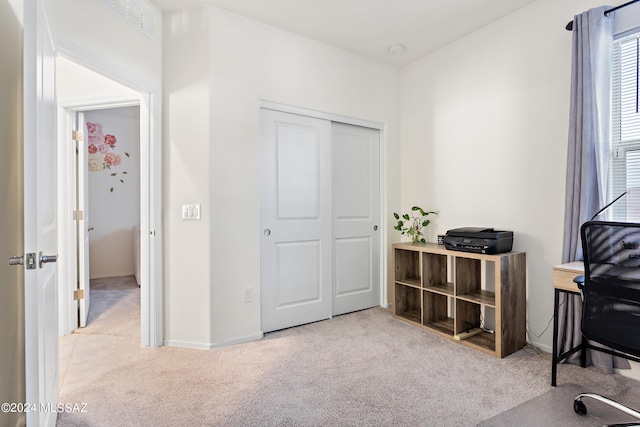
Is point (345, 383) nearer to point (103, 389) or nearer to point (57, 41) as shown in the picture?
point (103, 389)

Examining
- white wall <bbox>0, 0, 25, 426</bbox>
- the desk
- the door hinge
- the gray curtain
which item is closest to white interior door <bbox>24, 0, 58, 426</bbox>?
white wall <bbox>0, 0, 25, 426</bbox>

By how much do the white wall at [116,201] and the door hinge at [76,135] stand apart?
2.46 m

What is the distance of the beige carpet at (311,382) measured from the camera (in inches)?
69.1

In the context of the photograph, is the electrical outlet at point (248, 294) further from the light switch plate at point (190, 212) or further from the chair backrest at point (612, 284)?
the chair backrest at point (612, 284)

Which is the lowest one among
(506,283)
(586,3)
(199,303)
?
(199,303)

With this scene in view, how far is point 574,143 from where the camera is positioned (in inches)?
88.7

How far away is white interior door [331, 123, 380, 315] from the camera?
3418 mm

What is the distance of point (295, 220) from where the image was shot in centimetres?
311

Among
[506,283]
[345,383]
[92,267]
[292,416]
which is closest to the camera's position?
[292,416]

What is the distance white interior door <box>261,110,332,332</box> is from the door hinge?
1709mm

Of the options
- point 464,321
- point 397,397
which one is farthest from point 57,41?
point 464,321

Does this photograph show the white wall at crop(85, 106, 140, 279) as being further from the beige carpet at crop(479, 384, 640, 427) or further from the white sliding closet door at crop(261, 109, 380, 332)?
the beige carpet at crop(479, 384, 640, 427)

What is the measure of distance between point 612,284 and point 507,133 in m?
1.59

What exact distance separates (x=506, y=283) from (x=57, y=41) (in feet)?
10.6
